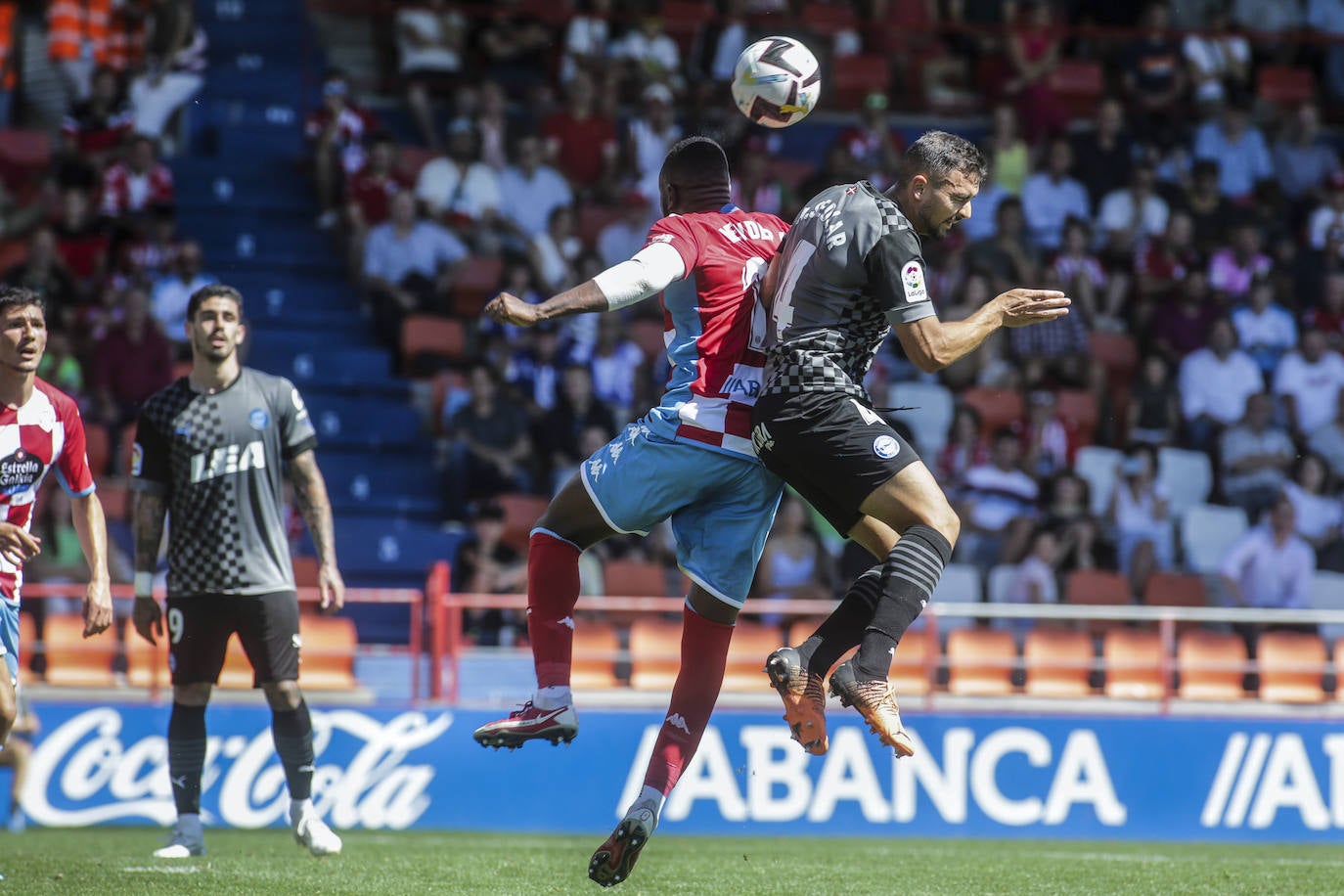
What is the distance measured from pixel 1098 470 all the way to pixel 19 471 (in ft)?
32.8

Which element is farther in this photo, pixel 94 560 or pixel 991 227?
pixel 991 227

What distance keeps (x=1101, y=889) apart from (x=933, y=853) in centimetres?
253

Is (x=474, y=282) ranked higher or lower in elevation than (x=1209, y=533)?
higher

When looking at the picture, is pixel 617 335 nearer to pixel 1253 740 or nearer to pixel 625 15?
pixel 625 15

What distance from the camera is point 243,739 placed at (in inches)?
467

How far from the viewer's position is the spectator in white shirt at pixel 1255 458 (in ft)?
48.9

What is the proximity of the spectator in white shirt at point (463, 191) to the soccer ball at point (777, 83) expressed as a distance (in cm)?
949

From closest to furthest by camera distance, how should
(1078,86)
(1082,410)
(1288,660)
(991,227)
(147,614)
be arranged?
(147,614)
(1288,660)
(1082,410)
(991,227)
(1078,86)

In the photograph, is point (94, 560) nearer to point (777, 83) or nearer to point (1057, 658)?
point (777, 83)

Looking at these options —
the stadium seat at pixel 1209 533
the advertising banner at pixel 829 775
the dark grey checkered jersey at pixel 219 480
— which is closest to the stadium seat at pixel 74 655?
the advertising banner at pixel 829 775

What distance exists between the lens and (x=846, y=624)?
259 inches

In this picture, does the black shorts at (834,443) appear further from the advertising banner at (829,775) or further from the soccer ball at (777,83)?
the advertising banner at (829,775)

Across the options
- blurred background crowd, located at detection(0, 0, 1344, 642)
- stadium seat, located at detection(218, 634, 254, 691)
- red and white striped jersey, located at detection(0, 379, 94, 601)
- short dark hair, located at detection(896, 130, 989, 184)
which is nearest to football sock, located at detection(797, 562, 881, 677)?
short dark hair, located at detection(896, 130, 989, 184)

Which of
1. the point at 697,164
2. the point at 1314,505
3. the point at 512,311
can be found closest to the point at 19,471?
the point at 512,311
